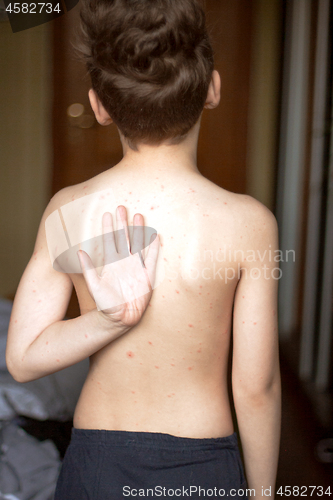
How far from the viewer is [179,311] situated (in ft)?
1.78

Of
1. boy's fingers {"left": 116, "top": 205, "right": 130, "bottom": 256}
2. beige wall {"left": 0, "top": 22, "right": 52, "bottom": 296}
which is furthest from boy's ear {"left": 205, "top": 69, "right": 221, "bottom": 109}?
beige wall {"left": 0, "top": 22, "right": 52, "bottom": 296}

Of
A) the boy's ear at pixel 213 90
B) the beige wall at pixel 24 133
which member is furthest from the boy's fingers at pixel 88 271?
the beige wall at pixel 24 133

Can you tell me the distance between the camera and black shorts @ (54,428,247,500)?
1.68 ft

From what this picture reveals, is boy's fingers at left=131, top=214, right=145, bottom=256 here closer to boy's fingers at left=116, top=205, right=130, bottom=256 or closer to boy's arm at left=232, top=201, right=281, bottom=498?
boy's fingers at left=116, top=205, right=130, bottom=256

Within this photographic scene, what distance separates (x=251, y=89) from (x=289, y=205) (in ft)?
1.52

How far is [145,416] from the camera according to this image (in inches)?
21.8

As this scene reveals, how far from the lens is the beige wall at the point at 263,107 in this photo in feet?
4.28

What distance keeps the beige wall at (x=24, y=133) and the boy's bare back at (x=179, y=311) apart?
2.76ft

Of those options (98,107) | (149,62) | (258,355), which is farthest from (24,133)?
(258,355)

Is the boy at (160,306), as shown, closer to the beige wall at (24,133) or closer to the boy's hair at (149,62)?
the boy's hair at (149,62)

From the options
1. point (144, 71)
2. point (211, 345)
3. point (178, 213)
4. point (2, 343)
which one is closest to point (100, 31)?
point (144, 71)

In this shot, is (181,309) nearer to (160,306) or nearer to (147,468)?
(160,306)

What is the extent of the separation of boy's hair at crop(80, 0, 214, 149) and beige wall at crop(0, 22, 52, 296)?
866 millimetres

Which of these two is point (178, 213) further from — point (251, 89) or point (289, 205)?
point (251, 89)
